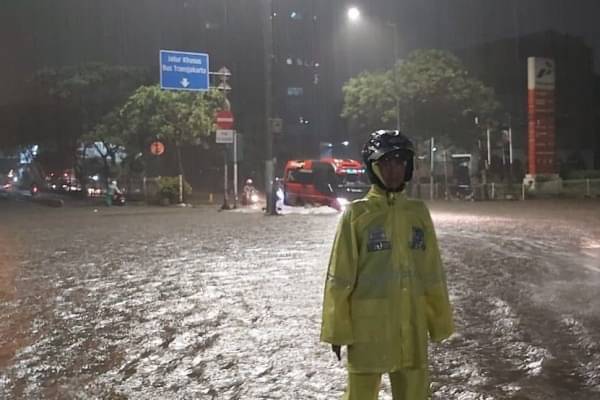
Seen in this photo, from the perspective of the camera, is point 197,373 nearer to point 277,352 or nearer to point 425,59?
point 277,352

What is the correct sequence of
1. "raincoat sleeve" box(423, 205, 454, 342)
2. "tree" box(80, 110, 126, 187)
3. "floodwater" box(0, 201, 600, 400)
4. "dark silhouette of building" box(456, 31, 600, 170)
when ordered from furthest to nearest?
"dark silhouette of building" box(456, 31, 600, 170) → "tree" box(80, 110, 126, 187) → "floodwater" box(0, 201, 600, 400) → "raincoat sleeve" box(423, 205, 454, 342)

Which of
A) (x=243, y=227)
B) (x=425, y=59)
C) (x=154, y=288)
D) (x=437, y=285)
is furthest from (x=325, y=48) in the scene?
(x=437, y=285)

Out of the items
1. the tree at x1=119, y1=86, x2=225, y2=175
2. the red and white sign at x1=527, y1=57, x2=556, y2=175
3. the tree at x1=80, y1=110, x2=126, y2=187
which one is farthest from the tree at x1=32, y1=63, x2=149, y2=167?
the red and white sign at x1=527, y1=57, x2=556, y2=175

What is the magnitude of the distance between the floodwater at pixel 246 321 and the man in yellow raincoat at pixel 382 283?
175cm

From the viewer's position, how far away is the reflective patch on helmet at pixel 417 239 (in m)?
3.59

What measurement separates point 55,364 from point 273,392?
2.10 metres

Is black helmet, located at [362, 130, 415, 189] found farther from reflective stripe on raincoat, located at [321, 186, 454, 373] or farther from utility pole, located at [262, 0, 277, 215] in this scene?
utility pole, located at [262, 0, 277, 215]

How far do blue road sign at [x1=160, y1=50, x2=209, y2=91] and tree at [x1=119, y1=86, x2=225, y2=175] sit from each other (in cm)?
882

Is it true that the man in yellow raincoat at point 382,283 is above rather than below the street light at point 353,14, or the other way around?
below

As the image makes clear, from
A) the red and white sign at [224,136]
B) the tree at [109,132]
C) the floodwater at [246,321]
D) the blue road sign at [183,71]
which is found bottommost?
the floodwater at [246,321]

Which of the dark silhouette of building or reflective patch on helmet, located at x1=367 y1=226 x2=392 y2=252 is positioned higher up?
the dark silhouette of building

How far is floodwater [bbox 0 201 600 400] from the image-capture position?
5562 mm

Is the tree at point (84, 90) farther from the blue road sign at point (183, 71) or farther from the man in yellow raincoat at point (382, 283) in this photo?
the man in yellow raincoat at point (382, 283)

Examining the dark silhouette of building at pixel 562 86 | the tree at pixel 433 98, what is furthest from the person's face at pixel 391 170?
the dark silhouette of building at pixel 562 86
